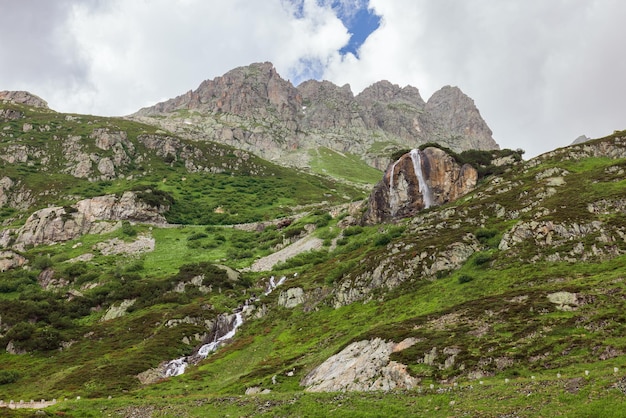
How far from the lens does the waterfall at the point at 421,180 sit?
11375cm

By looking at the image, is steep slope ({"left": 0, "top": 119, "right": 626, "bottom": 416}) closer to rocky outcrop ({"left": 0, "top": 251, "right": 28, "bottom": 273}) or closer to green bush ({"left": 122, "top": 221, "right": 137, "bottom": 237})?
rocky outcrop ({"left": 0, "top": 251, "right": 28, "bottom": 273})

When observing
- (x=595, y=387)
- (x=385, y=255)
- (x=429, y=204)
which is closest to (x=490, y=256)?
(x=385, y=255)

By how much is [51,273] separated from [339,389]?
4031 inches

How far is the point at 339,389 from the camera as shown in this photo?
3609 cm

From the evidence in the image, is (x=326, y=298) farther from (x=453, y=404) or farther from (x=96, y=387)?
(x=453, y=404)

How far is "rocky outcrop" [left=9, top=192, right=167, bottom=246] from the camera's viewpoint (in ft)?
470

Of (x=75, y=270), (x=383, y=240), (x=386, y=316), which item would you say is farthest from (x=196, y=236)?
(x=386, y=316)

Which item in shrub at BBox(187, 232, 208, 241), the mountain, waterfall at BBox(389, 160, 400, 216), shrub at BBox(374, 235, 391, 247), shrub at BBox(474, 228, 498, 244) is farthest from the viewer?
shrub at BBox(187, 232, 208, 241)

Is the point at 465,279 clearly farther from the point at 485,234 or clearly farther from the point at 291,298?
the point at 291,298

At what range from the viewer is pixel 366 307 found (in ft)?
204

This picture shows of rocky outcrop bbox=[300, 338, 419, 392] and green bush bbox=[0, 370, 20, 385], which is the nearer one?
rocky outcrop bbox=[300, 338, 419, 392]

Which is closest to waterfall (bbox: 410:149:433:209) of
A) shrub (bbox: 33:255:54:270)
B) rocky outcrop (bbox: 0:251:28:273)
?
shrub (bbox: 33:255:54:270)

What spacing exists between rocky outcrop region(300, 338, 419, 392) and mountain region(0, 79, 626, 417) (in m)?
0.22

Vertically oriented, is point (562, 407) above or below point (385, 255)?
below
